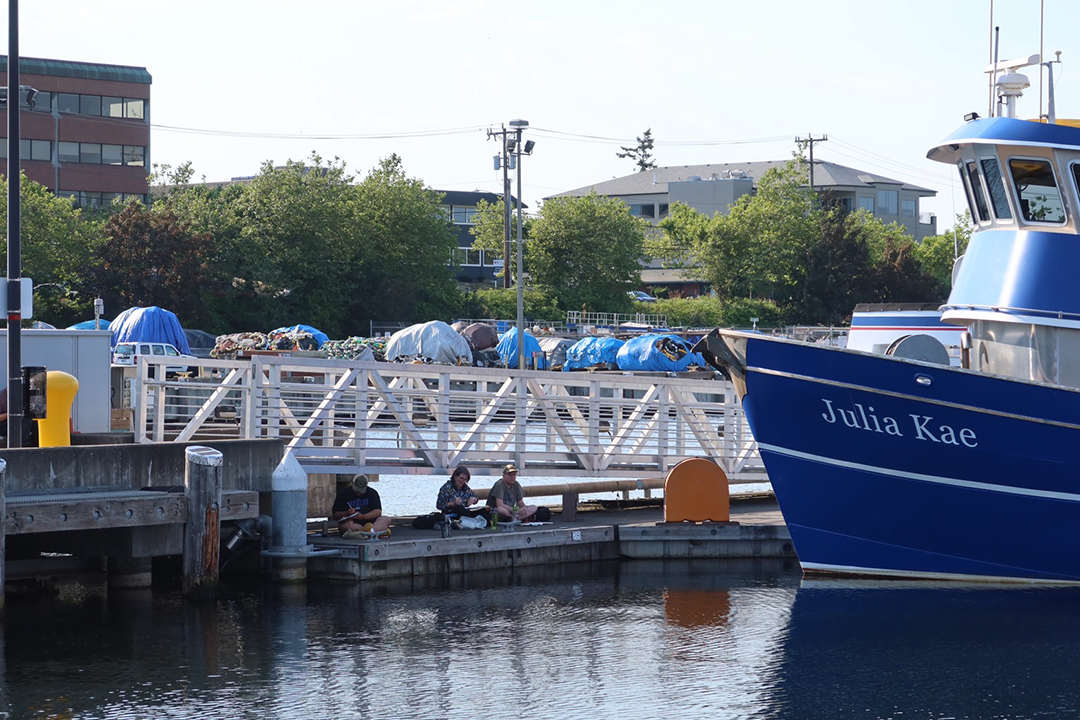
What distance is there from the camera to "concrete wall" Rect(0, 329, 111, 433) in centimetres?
2014

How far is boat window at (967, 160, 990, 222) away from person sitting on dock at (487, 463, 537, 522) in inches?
287

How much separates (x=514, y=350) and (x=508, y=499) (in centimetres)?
4362

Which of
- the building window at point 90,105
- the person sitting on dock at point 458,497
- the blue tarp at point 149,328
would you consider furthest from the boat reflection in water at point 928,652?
the building window at point 90,105

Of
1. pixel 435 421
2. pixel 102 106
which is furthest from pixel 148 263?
pixel 435 421

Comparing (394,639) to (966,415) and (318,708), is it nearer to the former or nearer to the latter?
(318,708)

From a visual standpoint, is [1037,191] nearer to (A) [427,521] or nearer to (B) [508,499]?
(B) [508,499]

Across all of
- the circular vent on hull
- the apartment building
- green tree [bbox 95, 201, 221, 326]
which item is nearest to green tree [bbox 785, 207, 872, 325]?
green tree [bbox 95, 201, 221, 326]

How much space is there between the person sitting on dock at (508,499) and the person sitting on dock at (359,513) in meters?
1.74

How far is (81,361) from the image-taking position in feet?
67.0

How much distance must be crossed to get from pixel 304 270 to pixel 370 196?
10.3 m

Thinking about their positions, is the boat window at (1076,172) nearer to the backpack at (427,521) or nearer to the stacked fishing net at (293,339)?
the backpack at (427,521)

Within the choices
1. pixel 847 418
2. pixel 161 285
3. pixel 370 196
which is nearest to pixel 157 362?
pixel 847 418

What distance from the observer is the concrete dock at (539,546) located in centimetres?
1819

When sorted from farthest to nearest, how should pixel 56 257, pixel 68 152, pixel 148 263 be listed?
pixel 68 152 < pixel 56 257 < pixel 148 263
